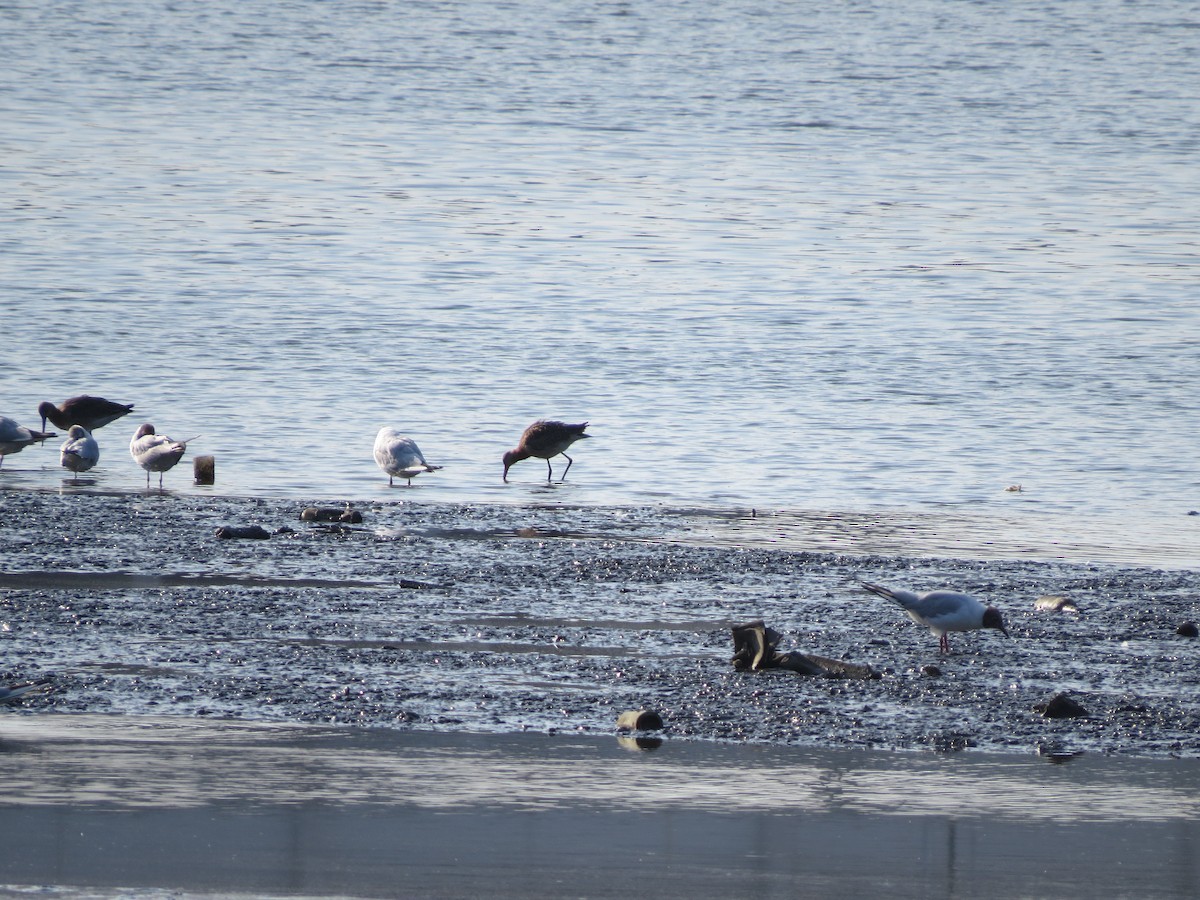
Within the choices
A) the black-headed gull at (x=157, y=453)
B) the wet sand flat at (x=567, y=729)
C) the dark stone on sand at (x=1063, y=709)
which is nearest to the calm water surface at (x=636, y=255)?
the black-headed gull at (x=157, y=453)

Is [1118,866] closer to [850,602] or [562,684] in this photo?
[562,684]

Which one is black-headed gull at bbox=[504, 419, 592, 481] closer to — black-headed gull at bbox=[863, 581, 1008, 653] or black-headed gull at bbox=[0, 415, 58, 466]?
black-headed gull at bbox=[0, 415, 58, 466]

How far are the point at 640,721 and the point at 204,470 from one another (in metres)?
7.33

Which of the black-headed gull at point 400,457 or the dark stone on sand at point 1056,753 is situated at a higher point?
the black-headed gull at point 400,457

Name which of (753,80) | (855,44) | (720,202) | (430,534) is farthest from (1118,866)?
(855,44)

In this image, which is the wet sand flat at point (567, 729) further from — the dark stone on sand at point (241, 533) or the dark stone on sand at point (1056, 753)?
the dark stone on sand at point (241, 533)

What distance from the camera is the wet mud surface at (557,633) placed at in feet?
23.3

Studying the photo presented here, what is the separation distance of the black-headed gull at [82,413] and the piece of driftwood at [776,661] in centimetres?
883

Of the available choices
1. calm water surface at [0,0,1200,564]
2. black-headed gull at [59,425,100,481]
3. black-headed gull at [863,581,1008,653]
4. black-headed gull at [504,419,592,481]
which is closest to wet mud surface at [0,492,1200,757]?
black-headed gull at [863,581,1008,653]

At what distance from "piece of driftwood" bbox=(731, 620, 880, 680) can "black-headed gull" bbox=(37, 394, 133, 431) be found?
8832 mm

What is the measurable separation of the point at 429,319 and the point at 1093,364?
7.98 metres

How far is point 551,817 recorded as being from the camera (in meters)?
5.98

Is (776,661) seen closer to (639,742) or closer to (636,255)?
(639,742)

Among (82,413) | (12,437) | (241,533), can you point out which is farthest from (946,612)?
(82,413)
